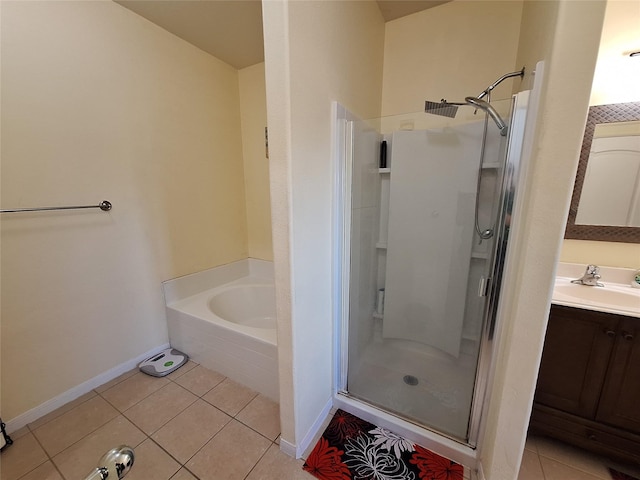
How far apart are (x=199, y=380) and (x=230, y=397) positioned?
1.00 ft

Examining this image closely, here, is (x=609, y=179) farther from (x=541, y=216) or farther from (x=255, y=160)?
(x=255, y=160)

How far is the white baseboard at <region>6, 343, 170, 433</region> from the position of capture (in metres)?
1.32

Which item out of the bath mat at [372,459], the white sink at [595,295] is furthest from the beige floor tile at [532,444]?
the white sink at [595,295]

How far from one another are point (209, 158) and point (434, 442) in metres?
2.52

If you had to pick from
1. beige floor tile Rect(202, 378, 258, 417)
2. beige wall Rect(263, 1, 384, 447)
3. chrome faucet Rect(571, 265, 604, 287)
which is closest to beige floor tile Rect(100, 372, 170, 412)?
beige floor tile Rect(202, 378, 258, 417)

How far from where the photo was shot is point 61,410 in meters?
1.44

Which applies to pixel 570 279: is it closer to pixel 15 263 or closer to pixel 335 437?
pixel 335 437

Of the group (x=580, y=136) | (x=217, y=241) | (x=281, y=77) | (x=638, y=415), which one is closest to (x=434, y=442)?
(x=638, y=415)

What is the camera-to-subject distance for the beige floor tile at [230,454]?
44.3 inches

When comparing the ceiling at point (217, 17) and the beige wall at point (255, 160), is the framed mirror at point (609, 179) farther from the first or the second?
the beige wall at point (255, 160)

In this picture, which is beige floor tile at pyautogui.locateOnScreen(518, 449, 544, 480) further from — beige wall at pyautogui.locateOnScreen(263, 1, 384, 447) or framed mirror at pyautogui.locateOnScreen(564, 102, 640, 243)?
framed mirror at pyautogui.locateOnScreen(564, 102, 640, 243)

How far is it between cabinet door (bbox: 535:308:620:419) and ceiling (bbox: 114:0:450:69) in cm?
199

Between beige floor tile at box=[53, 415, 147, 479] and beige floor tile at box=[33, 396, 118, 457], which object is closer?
beige floor tile at box=[53, 415, 147, 479]

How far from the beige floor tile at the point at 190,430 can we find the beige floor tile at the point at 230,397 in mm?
36
